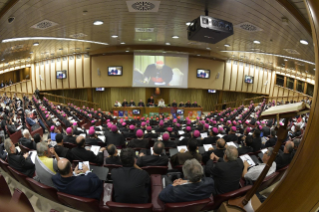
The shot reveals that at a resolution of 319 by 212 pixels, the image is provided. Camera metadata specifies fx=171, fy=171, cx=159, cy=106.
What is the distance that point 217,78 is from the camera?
15.8 m

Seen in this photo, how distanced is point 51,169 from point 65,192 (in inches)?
32.0

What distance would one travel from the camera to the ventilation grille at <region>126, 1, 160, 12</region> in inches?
173

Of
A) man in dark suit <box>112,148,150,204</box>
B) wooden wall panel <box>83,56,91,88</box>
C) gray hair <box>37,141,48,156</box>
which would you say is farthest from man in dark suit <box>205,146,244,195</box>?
wooden wall panel <box>83,56,91,88</box>

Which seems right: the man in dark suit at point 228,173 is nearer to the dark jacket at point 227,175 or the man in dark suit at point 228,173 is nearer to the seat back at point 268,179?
the dark jacket at point 227,175

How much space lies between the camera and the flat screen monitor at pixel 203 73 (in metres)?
15.1

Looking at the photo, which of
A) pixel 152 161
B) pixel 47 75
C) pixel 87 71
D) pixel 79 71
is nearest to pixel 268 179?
pixel 152 161

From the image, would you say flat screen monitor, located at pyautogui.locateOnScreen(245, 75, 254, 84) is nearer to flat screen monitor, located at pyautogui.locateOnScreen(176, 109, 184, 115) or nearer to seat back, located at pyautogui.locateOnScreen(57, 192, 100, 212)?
flat screen monitor, located at pyautogui.locateOnScreen(176, 109, 184, 115)

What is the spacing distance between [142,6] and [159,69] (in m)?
9.50

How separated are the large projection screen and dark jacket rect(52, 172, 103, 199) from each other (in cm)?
1219

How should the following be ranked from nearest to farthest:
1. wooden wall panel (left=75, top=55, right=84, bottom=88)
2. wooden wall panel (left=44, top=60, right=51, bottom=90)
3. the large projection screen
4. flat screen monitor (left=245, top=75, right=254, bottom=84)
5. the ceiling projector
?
1. the ceiling projector
2. the large projection screen
3. wooden wall panel (left=75, top=55, right=84, bottom=88)
4. wooden wall panel (left=44, top=60, right=51, bottom=90)
5. flat screen monitor (left=245, top=75, right=254, bottom=84)

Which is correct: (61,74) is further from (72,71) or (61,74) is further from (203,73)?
(203,73)

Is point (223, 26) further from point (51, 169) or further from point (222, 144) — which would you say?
point (51, 169)

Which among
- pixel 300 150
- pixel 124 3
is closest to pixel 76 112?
pixel 124 3

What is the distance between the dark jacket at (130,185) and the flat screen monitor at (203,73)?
1378 centimetres
